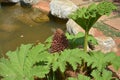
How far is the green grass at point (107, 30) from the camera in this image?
4441 mm

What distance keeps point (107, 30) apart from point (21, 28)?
64.9 inches

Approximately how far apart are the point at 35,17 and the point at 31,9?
517 mm

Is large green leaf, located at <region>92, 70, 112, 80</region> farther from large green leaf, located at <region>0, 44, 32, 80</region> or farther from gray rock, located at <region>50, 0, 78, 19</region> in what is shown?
gray rock, located at <region>50, 0, 78, 19</region>

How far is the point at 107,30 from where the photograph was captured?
15.0 feet

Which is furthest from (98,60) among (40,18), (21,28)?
(40,18)

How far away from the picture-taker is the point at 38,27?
5395mm

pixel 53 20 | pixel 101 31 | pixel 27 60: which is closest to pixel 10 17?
pixel 53 20

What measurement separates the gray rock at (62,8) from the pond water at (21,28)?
17 cm

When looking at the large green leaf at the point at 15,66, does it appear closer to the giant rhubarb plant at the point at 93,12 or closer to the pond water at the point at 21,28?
the giant rhubarb plant at the point at 93,12

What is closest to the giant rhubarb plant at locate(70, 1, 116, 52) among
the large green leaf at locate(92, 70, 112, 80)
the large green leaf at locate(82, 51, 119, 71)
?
the large green leaf at locate(82, 51, 119, 71)

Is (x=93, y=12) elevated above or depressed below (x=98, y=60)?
above

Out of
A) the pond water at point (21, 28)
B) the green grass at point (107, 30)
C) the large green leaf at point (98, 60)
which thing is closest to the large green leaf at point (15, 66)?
the large green leaf at point (98, 60)

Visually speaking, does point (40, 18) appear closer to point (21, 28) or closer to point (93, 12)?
point (21, 28)

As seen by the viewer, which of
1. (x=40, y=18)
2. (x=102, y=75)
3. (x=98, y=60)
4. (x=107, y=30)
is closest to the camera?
(x=102, y=75)
